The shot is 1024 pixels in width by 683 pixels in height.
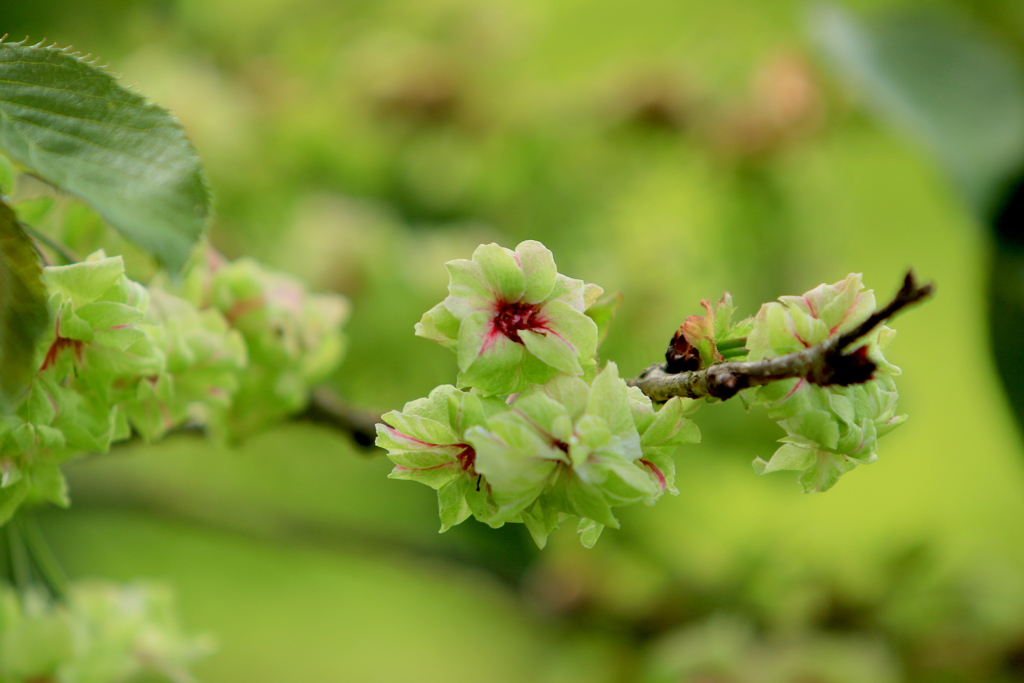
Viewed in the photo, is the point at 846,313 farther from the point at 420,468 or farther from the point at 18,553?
the point at 18,553

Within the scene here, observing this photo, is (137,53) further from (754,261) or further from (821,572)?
(821,572)

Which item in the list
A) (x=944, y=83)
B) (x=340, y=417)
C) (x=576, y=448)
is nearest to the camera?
(x=576, y=448)

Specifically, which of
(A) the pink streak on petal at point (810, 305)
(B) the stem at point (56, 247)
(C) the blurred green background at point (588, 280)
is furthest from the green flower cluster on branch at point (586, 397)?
(C) the blurred green background at point (588, 280)

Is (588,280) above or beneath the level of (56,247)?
above

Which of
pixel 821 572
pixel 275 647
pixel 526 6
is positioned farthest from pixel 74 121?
pixel 526 6

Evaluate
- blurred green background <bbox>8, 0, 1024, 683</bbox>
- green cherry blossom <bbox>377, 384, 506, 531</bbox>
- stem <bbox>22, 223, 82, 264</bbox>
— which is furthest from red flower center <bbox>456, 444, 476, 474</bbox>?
blurred green background <bbox>8, 0, 1024, 683</bbox>

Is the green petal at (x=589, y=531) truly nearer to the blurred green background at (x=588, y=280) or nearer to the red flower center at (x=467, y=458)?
the red flower center at (x=467, y=458)

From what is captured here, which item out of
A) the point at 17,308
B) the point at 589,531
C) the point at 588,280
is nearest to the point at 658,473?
the point at 589,531
